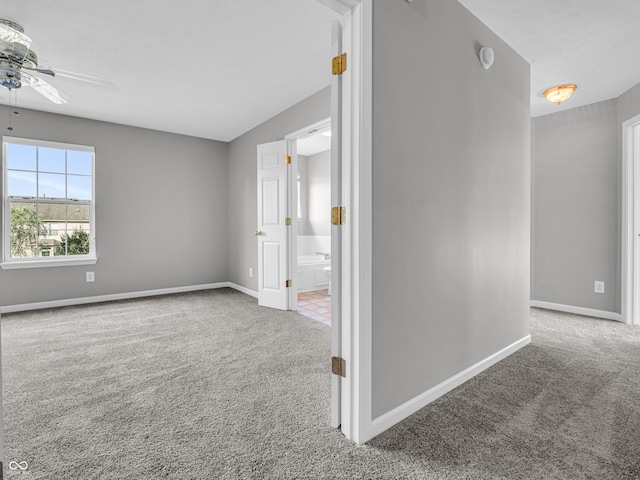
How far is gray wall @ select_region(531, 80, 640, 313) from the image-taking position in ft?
12.0

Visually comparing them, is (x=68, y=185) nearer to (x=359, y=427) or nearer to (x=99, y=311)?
→ (x=99, y=311)

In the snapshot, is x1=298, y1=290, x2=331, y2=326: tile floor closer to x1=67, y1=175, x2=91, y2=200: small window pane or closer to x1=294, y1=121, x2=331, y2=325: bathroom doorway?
x1=294, y1=121, x2=331, y2=325: bathroom doorway

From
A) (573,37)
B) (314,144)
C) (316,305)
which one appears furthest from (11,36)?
(314,144)

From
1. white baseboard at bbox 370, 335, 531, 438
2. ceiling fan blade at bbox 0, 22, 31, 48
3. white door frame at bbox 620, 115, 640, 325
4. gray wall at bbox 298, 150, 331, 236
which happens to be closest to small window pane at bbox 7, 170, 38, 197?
ceiling fan blade at bbox 0, 22, 31, 48

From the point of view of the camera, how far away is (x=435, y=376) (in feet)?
6.52

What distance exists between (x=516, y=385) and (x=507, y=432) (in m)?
0.59

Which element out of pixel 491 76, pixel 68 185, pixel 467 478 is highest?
pixel 491 76

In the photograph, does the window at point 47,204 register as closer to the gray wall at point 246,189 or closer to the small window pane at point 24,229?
the small window pane at point 24,229

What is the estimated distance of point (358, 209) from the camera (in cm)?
157

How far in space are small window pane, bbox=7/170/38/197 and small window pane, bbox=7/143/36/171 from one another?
0.07 m

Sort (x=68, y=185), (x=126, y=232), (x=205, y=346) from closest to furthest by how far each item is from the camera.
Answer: (x=205, y=346) → (x=68, y=185) → (x=126, y=232)

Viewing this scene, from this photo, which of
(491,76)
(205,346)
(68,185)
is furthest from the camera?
(68,185)

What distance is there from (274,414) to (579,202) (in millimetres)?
4206

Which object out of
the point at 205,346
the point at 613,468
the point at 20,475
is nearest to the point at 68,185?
the point at 205,346
